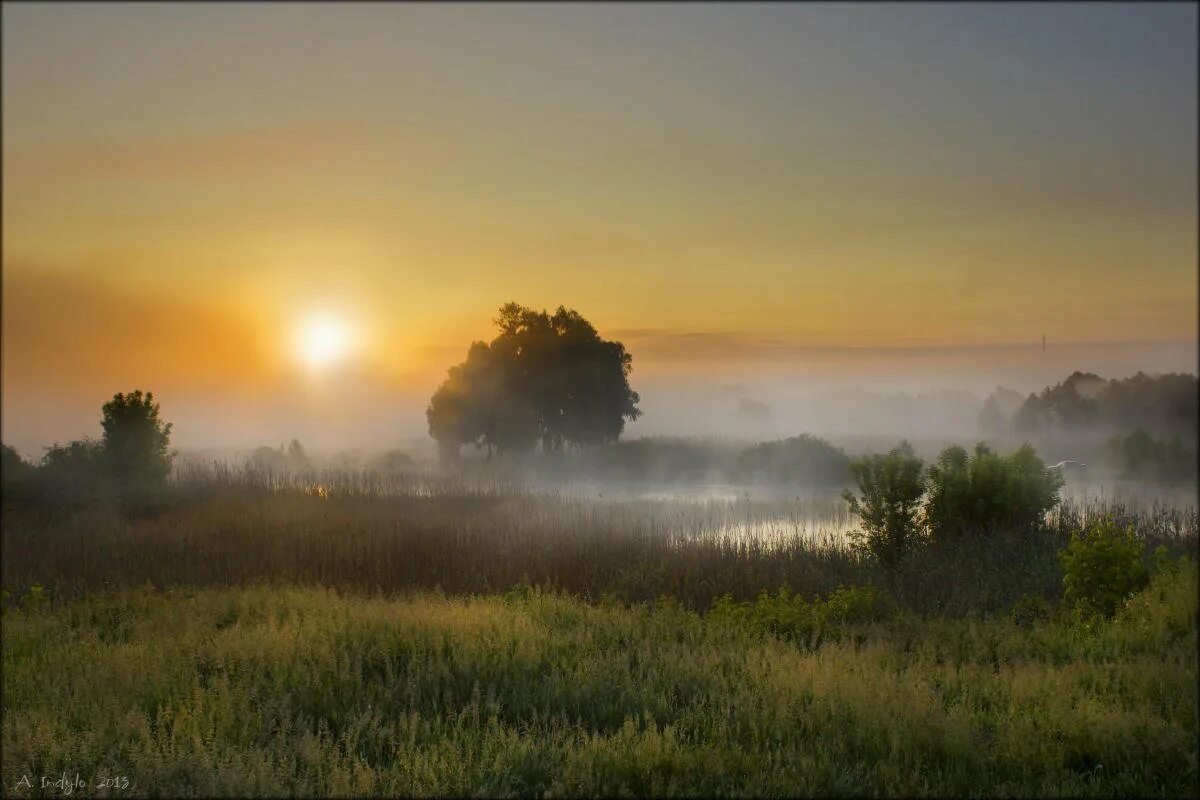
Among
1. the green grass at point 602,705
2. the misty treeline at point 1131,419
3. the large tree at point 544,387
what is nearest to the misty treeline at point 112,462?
the green grass at point 602,705

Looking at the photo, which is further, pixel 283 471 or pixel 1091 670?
pixel 283 471

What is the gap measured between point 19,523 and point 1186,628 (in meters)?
22.9

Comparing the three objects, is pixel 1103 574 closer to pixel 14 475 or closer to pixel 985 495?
pixel 985 495

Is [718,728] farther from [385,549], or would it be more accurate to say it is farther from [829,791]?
[385,549]

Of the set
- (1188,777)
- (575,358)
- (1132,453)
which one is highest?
(575,358)

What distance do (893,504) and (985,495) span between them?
7.12 ft

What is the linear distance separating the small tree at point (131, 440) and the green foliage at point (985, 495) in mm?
20512

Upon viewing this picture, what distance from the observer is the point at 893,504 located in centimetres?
1666

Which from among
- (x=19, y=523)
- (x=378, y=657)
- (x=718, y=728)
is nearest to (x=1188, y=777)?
(x=718, y=728)

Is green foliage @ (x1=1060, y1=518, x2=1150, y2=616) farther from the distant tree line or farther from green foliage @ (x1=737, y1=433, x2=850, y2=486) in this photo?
green foliage @ (x1=737, y1=433, x2=850, y2=486)

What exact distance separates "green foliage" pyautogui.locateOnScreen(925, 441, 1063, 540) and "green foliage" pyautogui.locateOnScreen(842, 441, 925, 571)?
0.71 m

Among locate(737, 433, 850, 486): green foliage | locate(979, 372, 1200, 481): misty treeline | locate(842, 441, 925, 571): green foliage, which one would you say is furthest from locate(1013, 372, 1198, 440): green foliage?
locate(737, 433, 850, 486): green foliage

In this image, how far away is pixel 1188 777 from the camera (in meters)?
6.55

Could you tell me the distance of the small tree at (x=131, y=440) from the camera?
971 inches
